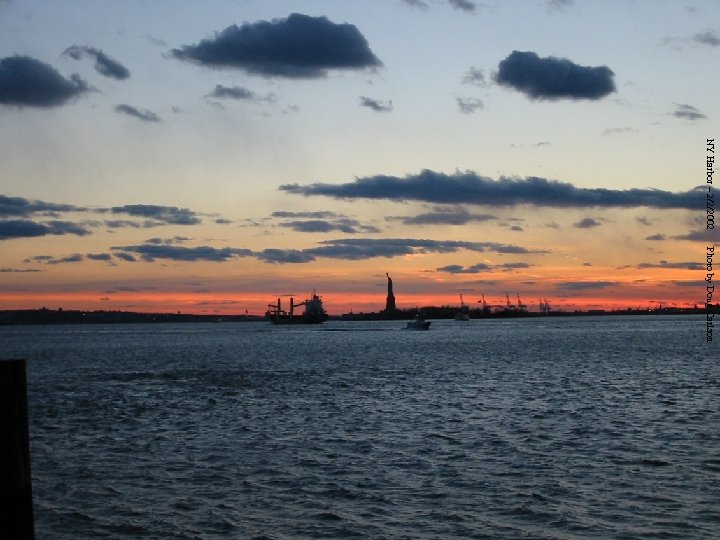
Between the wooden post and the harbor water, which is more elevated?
the wooden post

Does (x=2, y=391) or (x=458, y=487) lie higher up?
(x=2, y=391)

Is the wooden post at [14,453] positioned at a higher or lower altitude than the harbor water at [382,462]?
higher

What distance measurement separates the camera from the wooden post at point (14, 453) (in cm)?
1065

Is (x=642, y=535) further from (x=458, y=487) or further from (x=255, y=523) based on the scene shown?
(x=255, y=523)

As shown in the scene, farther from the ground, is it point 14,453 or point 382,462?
point 14,453

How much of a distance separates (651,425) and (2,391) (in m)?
31.1

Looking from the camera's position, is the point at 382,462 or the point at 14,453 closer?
the point at 14,453

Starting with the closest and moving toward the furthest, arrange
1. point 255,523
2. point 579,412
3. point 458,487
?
point 255,523 < point 458,487 < point 579,412

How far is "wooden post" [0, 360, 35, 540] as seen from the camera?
1065 centimetres

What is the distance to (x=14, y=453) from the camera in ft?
35.9

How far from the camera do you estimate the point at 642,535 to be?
19.1 m

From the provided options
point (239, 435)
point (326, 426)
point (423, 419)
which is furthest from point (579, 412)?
point (239, 435)

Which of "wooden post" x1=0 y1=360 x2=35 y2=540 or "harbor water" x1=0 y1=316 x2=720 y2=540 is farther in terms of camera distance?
"harbor water" x1=0 y1=316 x2=720 y2=540

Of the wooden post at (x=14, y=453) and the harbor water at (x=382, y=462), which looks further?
→ the harbor water at (x=382, y=462)
